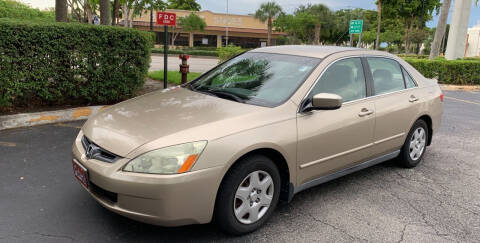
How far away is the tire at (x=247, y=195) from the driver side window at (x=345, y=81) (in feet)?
3.14

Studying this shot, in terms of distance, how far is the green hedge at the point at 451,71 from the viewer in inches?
644

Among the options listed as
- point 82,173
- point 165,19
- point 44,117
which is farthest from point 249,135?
point 165,19

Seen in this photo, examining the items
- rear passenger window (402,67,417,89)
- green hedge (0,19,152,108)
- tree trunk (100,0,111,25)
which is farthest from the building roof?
tree trunk (100,0,111,25)

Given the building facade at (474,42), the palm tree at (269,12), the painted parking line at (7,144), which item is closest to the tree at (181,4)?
the palm tree at (269,12)

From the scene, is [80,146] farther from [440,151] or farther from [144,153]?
[440,151]

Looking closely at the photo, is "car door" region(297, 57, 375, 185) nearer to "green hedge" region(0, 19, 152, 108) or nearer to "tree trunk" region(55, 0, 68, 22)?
"green hedge" region(0, 19, 152, 108)

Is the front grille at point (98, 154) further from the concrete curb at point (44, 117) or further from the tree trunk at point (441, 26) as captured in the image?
the tree trunk at point (441, 26)

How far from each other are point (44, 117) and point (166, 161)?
461 centimetres

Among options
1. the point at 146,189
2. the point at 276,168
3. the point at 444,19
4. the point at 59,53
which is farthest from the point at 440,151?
the point at 444,19

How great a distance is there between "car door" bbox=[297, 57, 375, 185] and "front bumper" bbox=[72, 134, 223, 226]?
1.01m

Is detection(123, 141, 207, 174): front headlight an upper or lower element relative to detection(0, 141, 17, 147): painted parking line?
upper

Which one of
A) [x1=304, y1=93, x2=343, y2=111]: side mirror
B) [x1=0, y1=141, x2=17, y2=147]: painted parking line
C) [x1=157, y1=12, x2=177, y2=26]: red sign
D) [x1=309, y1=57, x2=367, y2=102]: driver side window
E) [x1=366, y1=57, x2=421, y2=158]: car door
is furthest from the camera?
[x1=157, y1=12, x2=177, y2=26]: red sign

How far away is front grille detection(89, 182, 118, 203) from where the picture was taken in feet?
9.56

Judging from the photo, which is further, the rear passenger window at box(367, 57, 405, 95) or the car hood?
the rear passenger window at box(367, 57, 405, 95)
